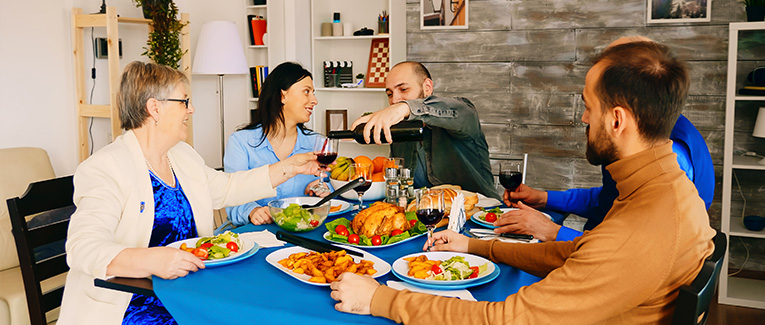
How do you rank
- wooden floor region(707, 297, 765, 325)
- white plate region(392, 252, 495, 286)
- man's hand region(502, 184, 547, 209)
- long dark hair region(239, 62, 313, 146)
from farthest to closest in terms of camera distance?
wooden floor region(707, 297, 765, 325), long dark hair region(239, 62, 313, 146), man's hand region(502, 184, 547, 209), white plate region(392, 252, 495, 286)

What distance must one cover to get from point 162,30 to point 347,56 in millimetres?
1530

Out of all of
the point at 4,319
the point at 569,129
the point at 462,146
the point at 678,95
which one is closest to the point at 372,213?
the point at 678,95

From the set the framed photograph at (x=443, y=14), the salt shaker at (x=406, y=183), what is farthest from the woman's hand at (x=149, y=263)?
the framed photograph at (x=443, y=14)

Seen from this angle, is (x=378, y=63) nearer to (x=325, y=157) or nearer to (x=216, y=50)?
(x=216, y=50)

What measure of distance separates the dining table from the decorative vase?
9.18 ft

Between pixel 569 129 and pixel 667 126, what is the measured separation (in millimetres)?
2981

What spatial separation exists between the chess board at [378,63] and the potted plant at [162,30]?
1489 millimetres

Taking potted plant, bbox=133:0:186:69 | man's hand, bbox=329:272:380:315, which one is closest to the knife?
man's hand, bbox=329:272:380:315

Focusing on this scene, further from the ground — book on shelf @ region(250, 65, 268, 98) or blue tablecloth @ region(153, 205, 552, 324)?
book on shelf @ region(250, 65, 268, 98)

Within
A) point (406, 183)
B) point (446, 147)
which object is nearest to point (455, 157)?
point (446, 147)

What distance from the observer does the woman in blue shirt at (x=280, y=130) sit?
2.80 meters

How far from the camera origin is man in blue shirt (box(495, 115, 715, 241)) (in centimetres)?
188

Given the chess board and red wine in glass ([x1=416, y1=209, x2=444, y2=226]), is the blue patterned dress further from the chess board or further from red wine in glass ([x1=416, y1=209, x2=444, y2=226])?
the chess board

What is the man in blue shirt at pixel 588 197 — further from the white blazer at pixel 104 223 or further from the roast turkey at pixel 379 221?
the white blazer at pixel 104 223
